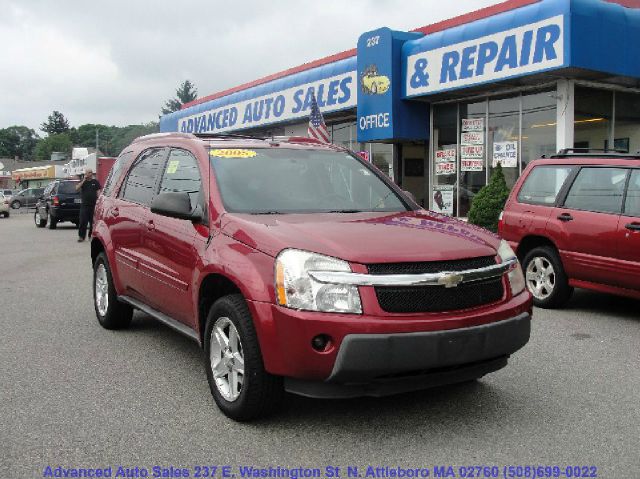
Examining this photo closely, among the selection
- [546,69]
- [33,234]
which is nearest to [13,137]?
[33,234]

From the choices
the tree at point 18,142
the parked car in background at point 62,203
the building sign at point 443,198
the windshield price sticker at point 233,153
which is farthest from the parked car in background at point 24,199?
the tree at point 18,142

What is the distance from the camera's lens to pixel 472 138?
16.9 m

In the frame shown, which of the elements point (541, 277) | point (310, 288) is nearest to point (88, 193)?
point (541, 277)

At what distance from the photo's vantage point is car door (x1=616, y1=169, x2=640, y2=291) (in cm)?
675

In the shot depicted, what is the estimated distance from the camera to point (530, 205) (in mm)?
8039

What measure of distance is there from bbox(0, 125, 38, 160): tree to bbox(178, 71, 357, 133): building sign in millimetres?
155188

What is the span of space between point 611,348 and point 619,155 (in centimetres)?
244

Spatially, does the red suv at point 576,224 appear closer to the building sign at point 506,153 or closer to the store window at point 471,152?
the building sign at point 506,153

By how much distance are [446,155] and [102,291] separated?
12.4 meters

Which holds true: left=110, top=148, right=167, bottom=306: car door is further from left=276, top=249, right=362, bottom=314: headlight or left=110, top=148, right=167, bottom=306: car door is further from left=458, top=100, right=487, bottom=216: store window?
left=458, top=100, right=487, bottom=216: store window

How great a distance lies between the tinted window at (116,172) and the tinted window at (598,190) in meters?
4.74

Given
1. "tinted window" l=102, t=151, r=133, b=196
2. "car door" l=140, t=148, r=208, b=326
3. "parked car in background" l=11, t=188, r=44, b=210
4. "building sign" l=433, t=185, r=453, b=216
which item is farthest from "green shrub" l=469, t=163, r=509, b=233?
"parked car in background" l=11, t=188, r=44, b=210

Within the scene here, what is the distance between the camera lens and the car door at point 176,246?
15.1ft

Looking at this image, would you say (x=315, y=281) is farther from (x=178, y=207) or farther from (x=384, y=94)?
(x=384, y=94)
